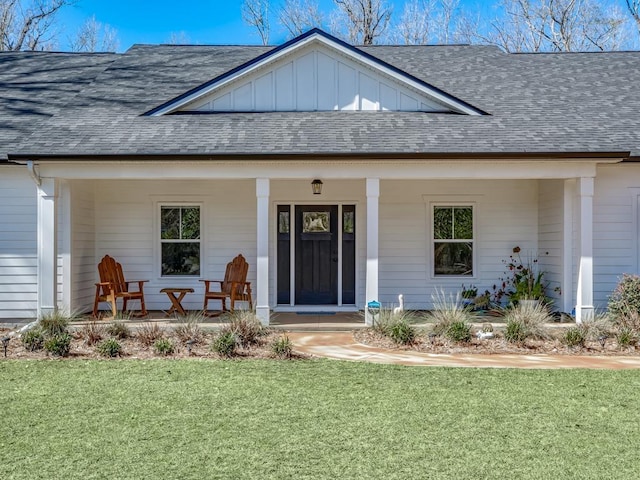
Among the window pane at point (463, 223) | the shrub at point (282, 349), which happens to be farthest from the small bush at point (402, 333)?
the window pane at point (463, 223)

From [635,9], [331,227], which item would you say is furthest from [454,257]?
[635,9]

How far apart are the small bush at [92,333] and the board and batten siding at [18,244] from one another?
2.71 m

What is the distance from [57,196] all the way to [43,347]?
2901 millimetres

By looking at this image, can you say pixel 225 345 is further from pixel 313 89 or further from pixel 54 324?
pixel 313 89

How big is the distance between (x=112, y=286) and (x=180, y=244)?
169cm

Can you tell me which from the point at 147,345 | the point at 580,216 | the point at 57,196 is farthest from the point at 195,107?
the point at 580,216

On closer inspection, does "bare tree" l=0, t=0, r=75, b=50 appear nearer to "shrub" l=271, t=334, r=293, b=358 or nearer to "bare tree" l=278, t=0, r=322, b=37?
"bare tree" l=278, t=0, r=322, b=37

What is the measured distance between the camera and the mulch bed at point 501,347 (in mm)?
7793

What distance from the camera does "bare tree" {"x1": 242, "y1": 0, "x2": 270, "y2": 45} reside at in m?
30.0

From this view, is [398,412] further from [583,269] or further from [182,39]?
[182,39]

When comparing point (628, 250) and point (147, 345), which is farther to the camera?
point (628, 250)

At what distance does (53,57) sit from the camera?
14484mm

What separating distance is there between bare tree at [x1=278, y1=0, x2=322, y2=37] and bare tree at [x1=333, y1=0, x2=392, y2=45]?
54.2 inches

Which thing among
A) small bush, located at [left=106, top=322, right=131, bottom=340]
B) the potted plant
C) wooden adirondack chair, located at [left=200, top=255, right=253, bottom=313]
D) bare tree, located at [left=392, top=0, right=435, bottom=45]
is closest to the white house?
the potted plant
